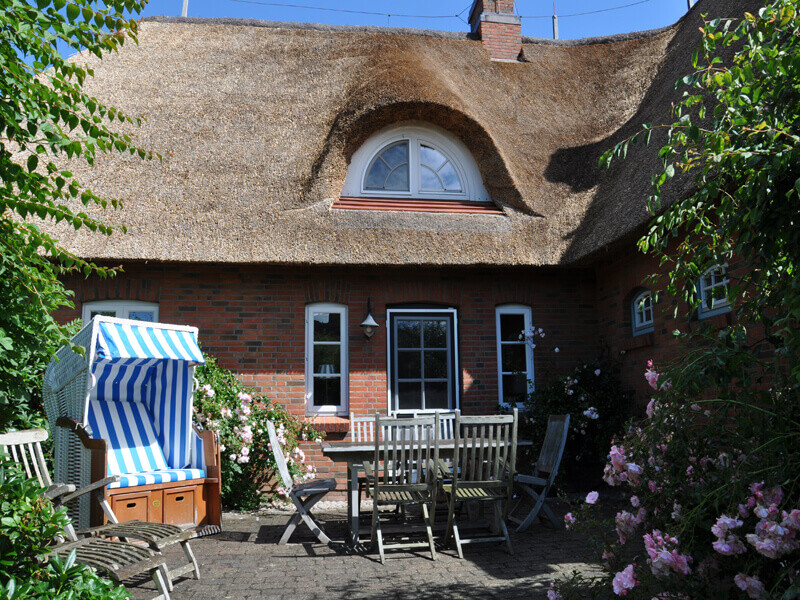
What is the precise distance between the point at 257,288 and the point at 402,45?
482cm

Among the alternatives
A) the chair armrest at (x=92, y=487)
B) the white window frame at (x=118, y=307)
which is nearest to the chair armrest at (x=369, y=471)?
the chair armrest at (x=92, y=487)

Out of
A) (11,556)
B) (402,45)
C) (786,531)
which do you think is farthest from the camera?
(402,45)

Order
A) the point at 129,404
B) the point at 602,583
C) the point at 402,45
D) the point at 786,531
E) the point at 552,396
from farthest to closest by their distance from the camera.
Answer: the point at 402,45, the point at 552,396, the point at 129,404, the point at 602,583, the point at 786,531

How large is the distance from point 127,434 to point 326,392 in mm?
2586

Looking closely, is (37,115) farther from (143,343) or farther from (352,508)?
(352,508)

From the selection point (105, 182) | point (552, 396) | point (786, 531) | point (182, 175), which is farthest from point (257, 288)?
point (786, 531)

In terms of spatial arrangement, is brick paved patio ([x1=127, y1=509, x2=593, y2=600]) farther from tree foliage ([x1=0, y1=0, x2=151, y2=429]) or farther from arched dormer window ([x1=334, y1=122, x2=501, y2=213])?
arched dormer window ([x1=334, y1=122, x2=501, y2=213])

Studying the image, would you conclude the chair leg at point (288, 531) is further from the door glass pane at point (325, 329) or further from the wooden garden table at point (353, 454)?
the door glass pane at point (325, 329)

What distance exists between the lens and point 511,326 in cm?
851

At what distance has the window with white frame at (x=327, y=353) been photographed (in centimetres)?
797

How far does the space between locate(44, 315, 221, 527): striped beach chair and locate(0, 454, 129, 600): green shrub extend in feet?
6.13

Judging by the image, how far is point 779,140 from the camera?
2809 millimetres

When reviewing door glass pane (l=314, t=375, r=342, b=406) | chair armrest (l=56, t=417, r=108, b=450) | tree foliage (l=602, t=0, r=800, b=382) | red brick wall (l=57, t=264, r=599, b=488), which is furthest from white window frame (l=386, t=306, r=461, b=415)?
tree foliage (l=602, t=0, r=800, b=382)

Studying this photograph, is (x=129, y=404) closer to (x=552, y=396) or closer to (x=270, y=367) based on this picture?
(x=270, y=367)
